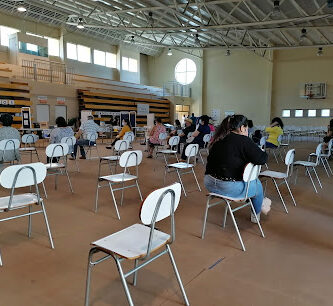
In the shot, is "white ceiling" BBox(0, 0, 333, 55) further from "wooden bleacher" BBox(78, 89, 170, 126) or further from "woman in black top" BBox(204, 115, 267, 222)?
"woman in black top" BBox(204, 115, 267, 222)

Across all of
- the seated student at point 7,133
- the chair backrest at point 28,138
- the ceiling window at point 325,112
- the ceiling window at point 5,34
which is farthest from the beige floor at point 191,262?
the ceiling window at point 325,112

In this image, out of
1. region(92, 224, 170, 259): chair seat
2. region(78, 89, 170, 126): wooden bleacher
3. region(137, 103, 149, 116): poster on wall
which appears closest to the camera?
region(92, 224, 170, 259): chair seat

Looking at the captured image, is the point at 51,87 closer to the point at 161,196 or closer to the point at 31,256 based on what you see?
the point at 31,256

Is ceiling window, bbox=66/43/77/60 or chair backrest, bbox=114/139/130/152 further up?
ceiling window, bbox=66/43/77/60

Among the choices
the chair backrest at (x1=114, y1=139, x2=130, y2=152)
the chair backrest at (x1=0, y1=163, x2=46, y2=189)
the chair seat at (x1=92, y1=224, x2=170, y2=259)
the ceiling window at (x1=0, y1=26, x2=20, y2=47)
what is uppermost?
the ceiling window at (x1=0, y1=26, x2=20, y2=47)

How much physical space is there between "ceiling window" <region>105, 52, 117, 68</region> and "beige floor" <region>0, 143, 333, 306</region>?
15847 millimetres

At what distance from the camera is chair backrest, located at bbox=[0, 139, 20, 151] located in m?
4.67

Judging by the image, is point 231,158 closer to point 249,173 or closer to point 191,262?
point 249,173

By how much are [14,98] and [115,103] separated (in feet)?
18.0

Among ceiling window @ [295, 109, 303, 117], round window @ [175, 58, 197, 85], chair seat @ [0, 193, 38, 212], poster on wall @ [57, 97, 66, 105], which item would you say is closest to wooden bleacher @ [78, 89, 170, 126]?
poster on wall @ [57, 97, 66, 105]

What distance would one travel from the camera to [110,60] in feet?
61.1

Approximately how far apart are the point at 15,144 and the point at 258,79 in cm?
1530

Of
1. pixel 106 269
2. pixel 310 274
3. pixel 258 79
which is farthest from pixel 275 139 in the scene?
pixel 258 79

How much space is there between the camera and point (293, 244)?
281cm
